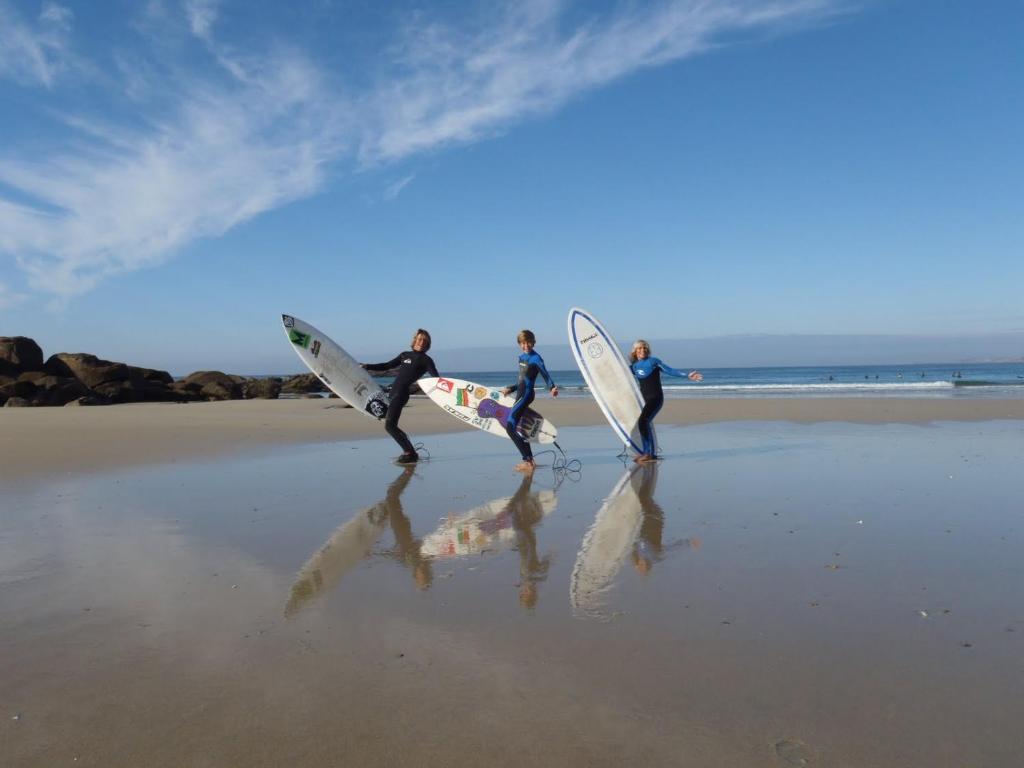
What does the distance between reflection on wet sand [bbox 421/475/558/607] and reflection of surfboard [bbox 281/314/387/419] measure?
5108 millimetres

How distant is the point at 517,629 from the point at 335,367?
8.36m

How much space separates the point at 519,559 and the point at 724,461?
5.09m

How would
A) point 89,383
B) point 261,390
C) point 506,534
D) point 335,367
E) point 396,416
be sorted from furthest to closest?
point 261,390 → point 89,383 → point 335,367 → point 396,416 → point 506,534

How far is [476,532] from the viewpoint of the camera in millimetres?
5336

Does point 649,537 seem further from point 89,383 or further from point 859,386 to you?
point 859,386

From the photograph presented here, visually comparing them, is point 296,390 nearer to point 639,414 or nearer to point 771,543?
point 639,414

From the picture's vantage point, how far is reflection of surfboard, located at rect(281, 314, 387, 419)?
1086cm

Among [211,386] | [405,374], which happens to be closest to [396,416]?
[405,374]

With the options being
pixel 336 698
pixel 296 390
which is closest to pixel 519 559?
pixel 336 698

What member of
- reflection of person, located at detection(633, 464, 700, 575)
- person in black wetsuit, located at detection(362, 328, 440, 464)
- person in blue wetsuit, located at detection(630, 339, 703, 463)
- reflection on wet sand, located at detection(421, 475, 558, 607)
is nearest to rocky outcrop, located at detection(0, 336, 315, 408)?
→ person in black wetsuit, located at detection(362, 328, 440, 464)

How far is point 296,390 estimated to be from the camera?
3444 cm

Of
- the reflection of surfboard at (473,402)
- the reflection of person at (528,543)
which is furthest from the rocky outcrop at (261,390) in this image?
the reflection of person at (528,543)

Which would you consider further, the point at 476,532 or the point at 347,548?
the point at 476,532

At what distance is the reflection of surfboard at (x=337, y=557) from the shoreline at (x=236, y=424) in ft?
14.9
